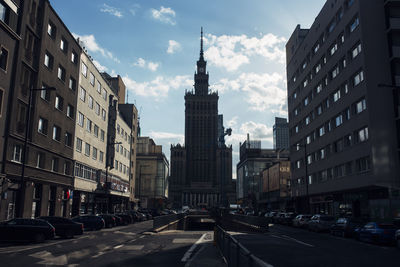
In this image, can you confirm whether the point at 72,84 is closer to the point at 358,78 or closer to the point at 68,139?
the point at 68,139

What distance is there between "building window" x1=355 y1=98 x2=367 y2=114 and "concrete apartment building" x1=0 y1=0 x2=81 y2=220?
2898cm

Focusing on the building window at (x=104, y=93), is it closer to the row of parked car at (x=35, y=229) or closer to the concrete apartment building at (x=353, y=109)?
the concrete apartment building at (x=353, y=109)

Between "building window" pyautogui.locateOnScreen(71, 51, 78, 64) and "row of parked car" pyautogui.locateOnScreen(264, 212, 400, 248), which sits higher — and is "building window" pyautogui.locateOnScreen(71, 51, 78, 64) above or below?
above

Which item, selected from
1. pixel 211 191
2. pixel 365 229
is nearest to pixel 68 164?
pixel 365 229

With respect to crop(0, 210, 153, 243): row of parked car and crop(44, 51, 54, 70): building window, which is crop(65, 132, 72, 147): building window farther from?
crop(0, 210, 153, 243): row of parked car

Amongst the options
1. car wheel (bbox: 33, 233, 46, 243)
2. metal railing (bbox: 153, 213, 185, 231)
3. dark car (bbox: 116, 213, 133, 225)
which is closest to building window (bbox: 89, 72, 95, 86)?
dark car (bbox: 116, 213, 133, 225)

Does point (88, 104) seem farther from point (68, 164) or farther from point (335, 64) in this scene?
point (335, 64)

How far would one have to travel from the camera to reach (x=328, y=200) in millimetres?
49469

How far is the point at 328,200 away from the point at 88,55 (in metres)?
37.0

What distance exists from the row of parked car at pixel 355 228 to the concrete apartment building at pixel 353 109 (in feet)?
20.2

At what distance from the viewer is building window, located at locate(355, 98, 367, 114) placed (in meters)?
37.7

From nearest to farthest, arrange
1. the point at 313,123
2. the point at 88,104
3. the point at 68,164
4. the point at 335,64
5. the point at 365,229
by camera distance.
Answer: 1. the point at 365,229
2. the point at 68,164
3. the point at 335,64
4. the point at 88,104
5. the point at 313,123

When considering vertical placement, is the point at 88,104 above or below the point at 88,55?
below

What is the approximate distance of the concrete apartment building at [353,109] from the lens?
118 ft
